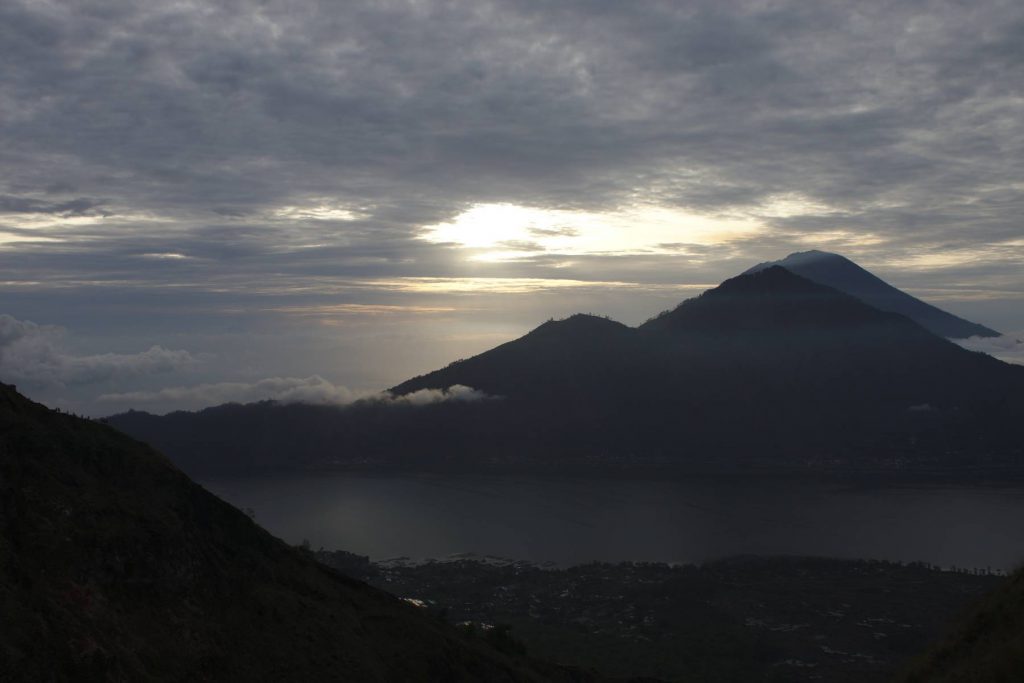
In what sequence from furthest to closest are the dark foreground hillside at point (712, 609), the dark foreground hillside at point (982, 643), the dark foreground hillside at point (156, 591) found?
the dark foreground hillside at point (712, 609) < the dark foreground hillside at point (156, 591) < the dark foreground hillside at point (982, 643)

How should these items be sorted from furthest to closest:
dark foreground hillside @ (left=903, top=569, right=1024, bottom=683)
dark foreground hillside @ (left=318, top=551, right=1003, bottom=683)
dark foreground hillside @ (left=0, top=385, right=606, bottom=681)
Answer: dark foreground hillside @ (left=318, top=551, right=1003, bottom=683) < dark foreground hillside @ (left=0, top=385, right=606, bottom=681) < dark foreground hillside @ (left=903, top=569, right=1024, bottom=683)

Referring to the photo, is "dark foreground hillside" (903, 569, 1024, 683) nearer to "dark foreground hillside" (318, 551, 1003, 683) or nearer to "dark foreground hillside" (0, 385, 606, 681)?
"dark foreground hillside" (0, 385, 606, 681)

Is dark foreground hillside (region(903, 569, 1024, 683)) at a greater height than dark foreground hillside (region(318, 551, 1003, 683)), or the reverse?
dark foreground hillside (region(903, 569, 1024, 683))

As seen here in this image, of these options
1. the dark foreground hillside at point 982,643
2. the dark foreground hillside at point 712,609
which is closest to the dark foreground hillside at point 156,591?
the dark foreground hillside at point 982,643

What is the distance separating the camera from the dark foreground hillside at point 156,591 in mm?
32156

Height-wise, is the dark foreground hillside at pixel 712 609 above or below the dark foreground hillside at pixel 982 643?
below

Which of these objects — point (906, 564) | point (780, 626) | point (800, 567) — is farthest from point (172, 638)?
point (906, 564)

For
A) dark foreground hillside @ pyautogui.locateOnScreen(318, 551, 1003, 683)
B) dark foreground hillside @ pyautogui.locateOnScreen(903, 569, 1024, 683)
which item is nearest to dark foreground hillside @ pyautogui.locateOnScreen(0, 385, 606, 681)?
dark foreground hillside @ pyautogui.locateOnScreen(903, 569, 1024, 683)

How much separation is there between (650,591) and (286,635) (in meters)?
107

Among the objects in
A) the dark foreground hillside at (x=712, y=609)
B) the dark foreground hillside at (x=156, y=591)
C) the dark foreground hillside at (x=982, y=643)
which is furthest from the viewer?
the dark foreground hillside at (x=712, y=609)

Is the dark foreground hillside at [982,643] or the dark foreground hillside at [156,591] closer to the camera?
the dark foreground hillside at [982,643]

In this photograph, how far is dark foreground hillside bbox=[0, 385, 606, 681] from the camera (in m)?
32.2

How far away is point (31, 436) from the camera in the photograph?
4384 cm

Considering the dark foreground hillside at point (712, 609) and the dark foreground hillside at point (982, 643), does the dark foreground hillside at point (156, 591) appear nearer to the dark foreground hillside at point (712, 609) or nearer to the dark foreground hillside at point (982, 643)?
the dark foreground hillside at point (982, 643)
